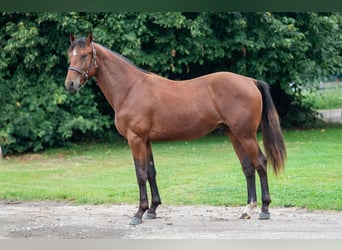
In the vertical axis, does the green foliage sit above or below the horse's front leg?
above

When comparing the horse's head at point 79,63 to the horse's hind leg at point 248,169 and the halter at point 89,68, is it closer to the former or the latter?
the halter at point 89,68

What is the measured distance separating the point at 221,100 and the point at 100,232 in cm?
193

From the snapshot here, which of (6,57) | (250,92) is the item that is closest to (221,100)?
(250,92)

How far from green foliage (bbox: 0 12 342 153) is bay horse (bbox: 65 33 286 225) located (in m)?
5.57

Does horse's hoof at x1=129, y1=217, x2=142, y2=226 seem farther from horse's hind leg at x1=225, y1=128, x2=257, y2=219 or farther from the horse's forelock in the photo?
the horse's forelock

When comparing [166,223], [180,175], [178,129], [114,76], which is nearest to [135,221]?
[166,223]

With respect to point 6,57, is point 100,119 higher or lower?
lower

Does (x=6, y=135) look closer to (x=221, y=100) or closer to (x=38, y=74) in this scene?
(x=38, y=74)

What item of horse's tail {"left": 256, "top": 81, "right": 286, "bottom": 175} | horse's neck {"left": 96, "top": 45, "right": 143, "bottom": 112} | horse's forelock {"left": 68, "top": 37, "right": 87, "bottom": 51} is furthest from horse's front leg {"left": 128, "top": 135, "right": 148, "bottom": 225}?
horse's tail {"left": 256, "top": 81, "right": 286, "bottom": 175}

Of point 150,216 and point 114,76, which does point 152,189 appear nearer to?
point 150,216

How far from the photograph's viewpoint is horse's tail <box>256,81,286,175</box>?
7.46m

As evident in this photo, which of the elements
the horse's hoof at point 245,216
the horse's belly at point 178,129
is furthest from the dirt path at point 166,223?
the horse's belly at point 178,129

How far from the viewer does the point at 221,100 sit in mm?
7320

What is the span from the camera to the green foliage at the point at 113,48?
1326 cm
